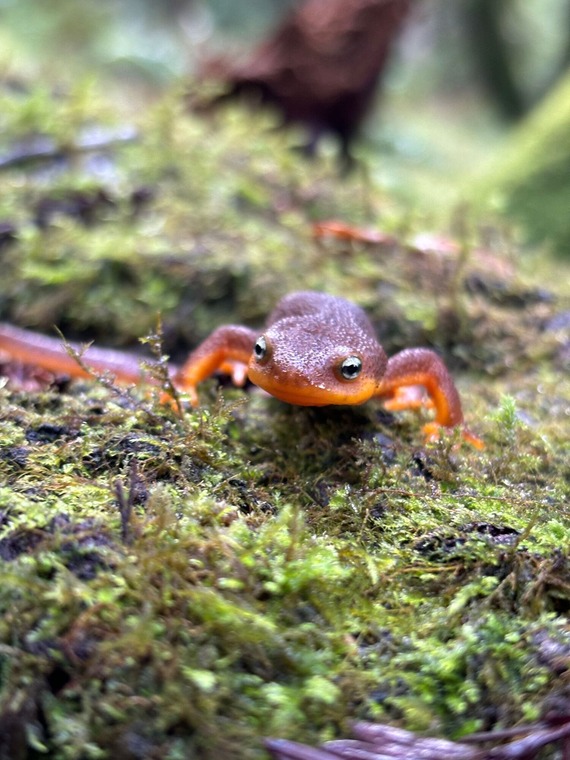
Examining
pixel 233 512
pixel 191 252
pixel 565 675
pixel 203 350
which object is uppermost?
pixel 565 675

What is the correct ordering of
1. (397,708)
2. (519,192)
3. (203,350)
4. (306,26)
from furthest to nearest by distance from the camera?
(306,26) < (519,192) < (203,350) < (397,708)

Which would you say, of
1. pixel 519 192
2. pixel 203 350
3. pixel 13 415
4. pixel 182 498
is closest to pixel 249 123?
pixel 519 192

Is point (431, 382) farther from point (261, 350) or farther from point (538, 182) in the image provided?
point (538, 182)

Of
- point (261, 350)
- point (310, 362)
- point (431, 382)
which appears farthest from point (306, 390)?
point (431, 382)

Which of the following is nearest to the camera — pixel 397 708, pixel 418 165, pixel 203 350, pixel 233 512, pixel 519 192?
pixel 397 708

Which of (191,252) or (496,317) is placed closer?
(496,317)

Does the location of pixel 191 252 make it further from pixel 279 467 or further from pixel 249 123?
pixel 249 123

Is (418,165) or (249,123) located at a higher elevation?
(249,123)
